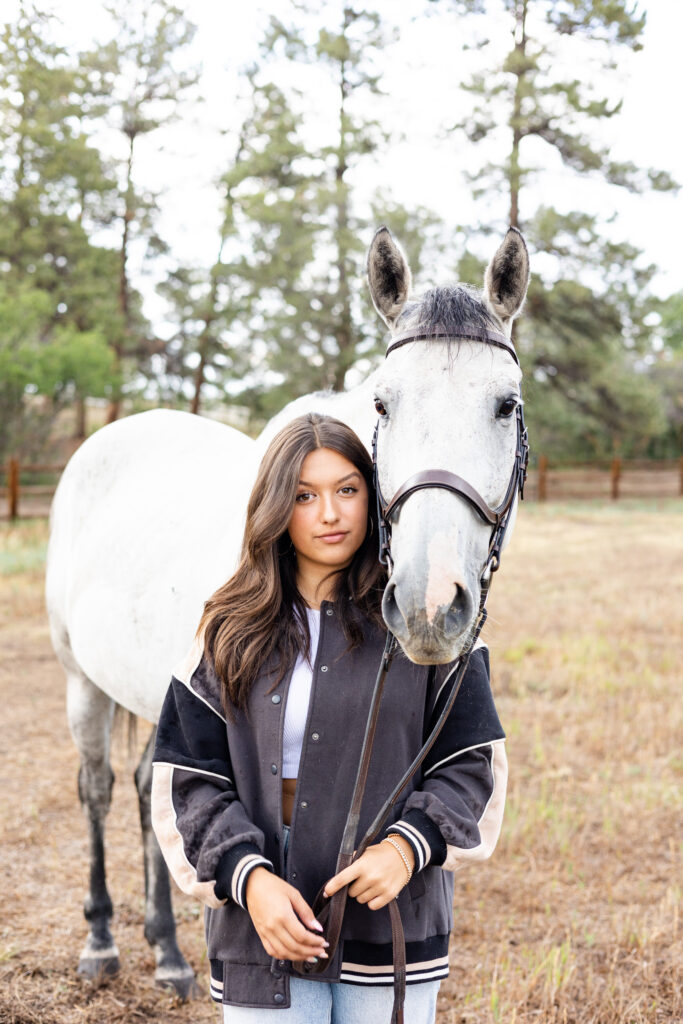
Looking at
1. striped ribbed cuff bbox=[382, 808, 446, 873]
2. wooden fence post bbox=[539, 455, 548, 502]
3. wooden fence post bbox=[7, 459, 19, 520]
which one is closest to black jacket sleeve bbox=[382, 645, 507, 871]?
striped ribbed cuff bbox=[382, 808, 446, 873]

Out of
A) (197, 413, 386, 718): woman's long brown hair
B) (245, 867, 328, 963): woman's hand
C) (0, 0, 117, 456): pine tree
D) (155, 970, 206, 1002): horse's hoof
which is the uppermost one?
(0, 0, 117, 456): pine tree

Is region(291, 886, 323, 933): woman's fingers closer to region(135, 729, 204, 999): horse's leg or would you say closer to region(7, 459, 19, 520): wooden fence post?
region(135, 729, 204, 999): horse's leg

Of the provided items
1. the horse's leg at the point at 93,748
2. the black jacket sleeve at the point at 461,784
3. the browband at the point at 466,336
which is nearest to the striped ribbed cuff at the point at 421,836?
the black jacket sleeve at the point at 461,784

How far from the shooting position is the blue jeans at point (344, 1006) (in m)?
1.49

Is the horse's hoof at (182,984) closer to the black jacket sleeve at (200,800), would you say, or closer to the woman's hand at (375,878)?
the black jacket sleeve at (200,800)

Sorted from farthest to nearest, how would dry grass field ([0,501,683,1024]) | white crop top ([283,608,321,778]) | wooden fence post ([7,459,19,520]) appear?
wooden fence post ([7,459,19,520])
dry grass field ([0,501,683,1024])
white crop top ([283,608,321,778])

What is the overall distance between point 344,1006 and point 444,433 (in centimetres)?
114

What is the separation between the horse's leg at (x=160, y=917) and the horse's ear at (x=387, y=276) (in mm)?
1790

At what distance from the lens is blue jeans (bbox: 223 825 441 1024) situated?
4.89 feet

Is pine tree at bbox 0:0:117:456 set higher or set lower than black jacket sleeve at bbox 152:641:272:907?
higher

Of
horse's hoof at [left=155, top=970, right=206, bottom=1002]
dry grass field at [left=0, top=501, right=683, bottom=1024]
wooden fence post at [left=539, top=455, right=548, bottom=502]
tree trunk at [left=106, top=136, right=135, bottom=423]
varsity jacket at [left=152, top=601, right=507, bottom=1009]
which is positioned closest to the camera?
varsity jacket at [left=152, top=601, right=507, bottom=1009]

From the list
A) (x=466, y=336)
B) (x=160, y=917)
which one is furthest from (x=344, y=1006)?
(x=160, y=917)

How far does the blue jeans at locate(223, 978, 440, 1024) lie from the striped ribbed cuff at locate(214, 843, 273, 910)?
224 millimetres

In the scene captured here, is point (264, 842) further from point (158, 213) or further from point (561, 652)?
point (158, 213)
